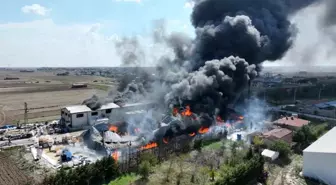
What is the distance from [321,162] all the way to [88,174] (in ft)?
72.7

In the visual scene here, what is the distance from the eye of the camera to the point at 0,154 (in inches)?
1353

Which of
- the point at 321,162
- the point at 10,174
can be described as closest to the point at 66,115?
the point at 10,174

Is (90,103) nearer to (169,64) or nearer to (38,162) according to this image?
(38,162)

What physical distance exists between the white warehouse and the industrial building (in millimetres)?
29208

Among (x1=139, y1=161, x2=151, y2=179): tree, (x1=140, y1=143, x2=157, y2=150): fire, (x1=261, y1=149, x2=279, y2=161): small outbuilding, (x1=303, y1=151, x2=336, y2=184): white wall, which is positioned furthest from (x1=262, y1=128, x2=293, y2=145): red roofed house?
(x1=139, y1=161, x2=151, y2=179): tree

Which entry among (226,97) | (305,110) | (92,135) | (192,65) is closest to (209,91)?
(226,97)

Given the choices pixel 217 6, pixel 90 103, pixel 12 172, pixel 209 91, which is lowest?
pixel 12 172

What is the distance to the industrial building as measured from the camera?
27.0 metres

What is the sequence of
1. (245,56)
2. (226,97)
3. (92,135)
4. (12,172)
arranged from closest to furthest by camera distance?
(12,172) < (92,135) < (226,97) < (245,56)

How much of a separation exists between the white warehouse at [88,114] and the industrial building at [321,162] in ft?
95.8

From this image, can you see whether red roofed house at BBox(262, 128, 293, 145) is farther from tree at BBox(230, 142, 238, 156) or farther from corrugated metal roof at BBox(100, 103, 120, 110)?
corrugated metal roof at BBox(100, 103, 120, 110)

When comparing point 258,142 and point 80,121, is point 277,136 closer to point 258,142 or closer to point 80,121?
point 258,142

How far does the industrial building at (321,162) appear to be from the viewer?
88.5 feet

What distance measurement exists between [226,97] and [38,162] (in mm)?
29060
